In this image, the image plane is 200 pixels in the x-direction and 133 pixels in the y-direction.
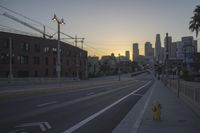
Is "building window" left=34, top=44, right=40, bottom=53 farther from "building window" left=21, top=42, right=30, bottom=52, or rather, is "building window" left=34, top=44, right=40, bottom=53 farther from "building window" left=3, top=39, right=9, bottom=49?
"building window" left=3, top=39, right=9, bottom=49

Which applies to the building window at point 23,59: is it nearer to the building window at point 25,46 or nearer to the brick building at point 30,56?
the brick building at point 30,56

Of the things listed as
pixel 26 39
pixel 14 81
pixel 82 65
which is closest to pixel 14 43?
pixel 26 39

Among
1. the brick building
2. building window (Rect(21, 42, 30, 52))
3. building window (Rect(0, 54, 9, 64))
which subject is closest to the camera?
building window (Rect(0, 54, 9, 64))

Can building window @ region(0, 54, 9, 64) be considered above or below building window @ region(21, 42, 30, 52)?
below

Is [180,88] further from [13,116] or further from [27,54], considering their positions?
[27,54]

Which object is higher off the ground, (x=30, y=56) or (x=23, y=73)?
(x=30, y=56)

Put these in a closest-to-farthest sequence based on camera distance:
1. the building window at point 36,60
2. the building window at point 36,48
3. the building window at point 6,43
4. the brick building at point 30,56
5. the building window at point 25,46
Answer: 1. the building window at point 6,43
2. the brick building at point 30,56
3. the building window at point 25,46
4. the building window at point 36,60
5. the building window at point 36,48

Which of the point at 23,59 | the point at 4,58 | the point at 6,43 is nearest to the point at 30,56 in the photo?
the point at 23,59

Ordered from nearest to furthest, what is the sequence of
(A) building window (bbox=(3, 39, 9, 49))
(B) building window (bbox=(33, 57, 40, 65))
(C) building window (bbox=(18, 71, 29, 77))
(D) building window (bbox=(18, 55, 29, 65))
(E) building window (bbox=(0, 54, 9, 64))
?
(E) building window (bbox=(0, 54, 9, 64))
(A) building window (bbox=(3, 39, 9, 49))
(C) building window (bbox=(18, 71, 29, 77))
(D) building window (bbox=(18, 55, 29, 65))
(B) building window (bbox=(33, 57, 40, 65))

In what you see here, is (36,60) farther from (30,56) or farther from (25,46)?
(25,46)

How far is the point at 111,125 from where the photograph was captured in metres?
13.2

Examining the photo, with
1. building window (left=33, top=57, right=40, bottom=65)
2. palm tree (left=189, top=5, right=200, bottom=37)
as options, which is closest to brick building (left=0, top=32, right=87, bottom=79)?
building window (left=33, top=57, right=40, bottom=65)

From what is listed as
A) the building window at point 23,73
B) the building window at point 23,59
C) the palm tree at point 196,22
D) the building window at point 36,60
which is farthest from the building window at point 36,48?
the palm tree at point 196,22

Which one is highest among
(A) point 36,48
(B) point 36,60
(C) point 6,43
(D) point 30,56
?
(C) point 6,43
